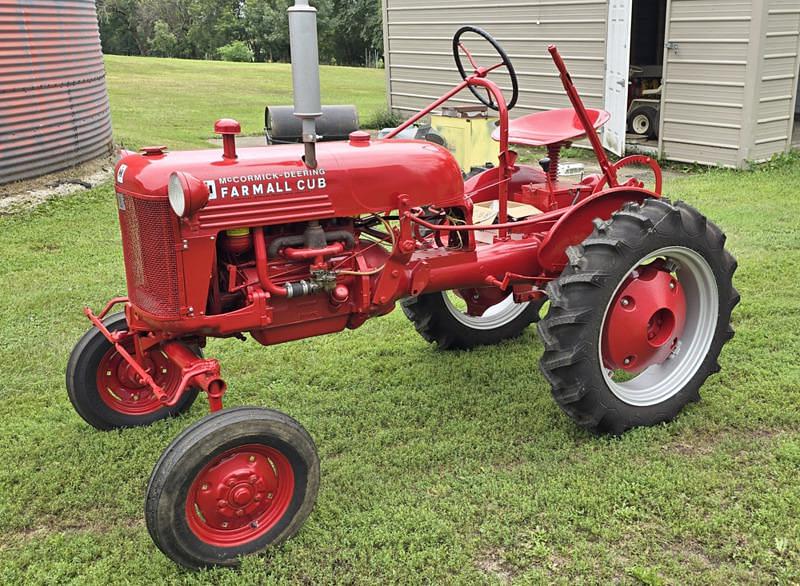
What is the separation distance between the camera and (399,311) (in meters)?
5.25

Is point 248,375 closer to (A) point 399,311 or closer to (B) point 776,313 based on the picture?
(A) point 399,311

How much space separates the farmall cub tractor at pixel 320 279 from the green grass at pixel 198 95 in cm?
875

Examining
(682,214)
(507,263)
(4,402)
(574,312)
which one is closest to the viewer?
(574,312)

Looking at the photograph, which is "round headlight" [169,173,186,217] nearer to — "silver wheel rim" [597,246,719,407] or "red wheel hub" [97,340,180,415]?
"red wheel hub" [97,340,180,415]

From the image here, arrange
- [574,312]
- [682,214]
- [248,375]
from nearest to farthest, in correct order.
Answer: [574,312]
[682,214]
[248,375]

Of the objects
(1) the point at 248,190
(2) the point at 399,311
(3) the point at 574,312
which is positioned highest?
(1) the point at 248,190

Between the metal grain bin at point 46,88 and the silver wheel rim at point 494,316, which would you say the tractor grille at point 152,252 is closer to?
the silver wheel rim at point 494,316

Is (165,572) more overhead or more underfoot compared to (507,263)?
more underfoot

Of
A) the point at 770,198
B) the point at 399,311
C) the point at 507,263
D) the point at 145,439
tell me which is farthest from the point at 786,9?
the point at 145,439

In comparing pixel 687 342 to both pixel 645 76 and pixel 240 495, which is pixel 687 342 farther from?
pixel 645 76

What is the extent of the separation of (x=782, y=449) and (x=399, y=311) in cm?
269

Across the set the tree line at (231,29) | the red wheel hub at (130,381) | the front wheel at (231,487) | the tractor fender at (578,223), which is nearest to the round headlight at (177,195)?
the front wheel at (231,487)

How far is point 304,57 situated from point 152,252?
0.96 meters

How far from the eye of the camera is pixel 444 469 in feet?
10.5
